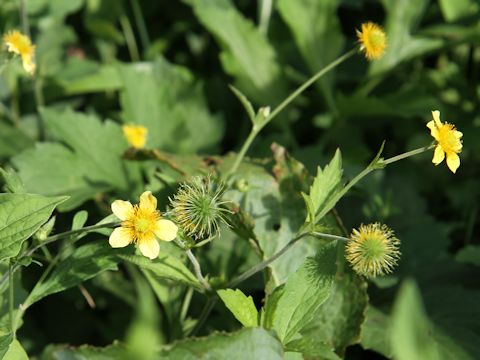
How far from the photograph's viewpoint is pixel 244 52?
106 inches

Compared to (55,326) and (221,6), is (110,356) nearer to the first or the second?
(55,326)

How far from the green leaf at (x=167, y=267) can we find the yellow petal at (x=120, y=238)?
150 mm

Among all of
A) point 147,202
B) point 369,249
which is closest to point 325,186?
point 369,249

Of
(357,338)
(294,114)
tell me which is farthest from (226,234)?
(294,114)

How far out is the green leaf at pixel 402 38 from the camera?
270cm

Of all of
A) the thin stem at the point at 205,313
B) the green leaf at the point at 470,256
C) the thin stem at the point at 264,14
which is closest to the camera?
the thin stem at the point at 205,313

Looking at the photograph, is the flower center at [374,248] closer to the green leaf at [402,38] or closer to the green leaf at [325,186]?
the green leaf at [325,186]

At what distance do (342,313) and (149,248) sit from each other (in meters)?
0.65

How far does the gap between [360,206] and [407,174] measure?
376 millimetres

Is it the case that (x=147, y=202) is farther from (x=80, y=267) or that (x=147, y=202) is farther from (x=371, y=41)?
(x=371, y=41)

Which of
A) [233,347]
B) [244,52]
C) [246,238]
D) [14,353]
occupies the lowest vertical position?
[14,353]

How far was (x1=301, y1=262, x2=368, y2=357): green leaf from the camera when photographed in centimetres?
176

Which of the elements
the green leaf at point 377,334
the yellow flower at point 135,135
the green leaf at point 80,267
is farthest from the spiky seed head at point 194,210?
the yellow flower at point 135,135

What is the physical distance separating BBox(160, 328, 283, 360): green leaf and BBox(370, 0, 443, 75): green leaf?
5.15ft
